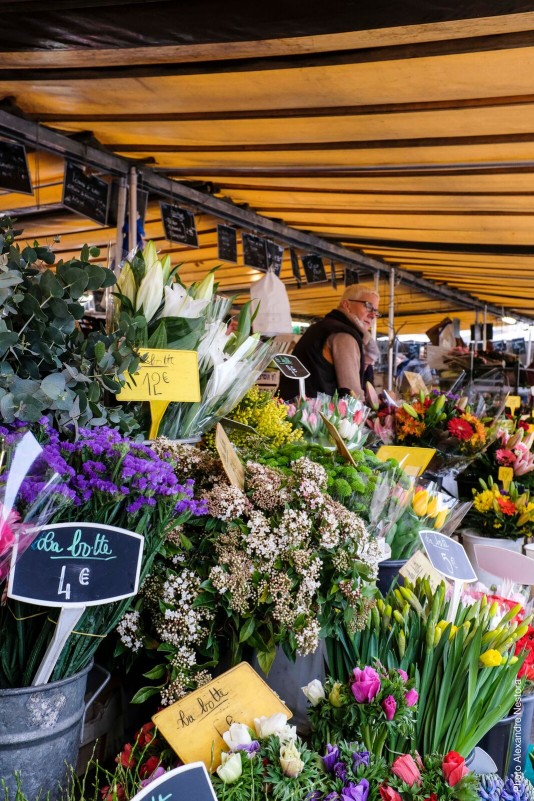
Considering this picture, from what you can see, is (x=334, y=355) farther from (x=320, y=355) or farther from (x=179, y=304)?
(x=179, y=304)

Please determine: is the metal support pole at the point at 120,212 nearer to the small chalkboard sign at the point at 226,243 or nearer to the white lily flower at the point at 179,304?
the small chalkboard sign at the point at 226,243

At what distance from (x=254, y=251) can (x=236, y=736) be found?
15.7 ft

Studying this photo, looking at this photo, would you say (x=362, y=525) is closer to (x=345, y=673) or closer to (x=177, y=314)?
(x=345, y=673)

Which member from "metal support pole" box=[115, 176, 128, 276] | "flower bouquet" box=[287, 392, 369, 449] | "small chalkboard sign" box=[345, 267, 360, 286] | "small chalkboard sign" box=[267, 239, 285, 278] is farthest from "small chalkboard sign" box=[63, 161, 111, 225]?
"small chalkboard sign" box=[345, 267, 360, 286]

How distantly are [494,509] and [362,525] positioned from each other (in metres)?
1.47

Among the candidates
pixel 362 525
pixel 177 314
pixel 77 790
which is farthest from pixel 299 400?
pixel 77 790

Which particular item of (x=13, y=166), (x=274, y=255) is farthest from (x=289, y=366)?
(x=274, y=255)

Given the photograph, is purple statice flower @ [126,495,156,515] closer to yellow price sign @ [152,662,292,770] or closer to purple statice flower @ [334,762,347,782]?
yellow price sign @ [152,662,292,770]

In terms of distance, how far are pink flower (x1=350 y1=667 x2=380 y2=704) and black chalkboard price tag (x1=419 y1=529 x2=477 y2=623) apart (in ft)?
1.31

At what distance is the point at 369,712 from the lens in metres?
1.02

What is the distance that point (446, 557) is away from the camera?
1471 mm

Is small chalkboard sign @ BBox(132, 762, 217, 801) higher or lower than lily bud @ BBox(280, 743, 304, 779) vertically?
higher

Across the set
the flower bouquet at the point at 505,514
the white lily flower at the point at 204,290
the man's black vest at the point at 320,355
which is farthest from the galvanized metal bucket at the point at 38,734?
the man's black vest at the point at 320,355

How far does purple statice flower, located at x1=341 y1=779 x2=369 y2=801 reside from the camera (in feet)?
2.90
